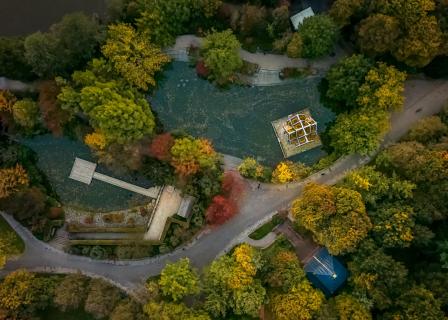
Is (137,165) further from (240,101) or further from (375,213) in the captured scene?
(375,213)

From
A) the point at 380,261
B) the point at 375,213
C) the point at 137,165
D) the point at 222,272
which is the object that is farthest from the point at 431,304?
the point at 137,165

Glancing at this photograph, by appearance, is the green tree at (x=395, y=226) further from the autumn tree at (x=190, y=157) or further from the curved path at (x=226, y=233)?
the autumn tree at (x=190, y=157)

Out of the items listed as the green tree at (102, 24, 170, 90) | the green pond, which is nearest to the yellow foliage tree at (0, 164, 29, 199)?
the green tree at (102, 24, 170, 90)

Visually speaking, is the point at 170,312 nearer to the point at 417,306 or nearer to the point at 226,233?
the point at 226,233

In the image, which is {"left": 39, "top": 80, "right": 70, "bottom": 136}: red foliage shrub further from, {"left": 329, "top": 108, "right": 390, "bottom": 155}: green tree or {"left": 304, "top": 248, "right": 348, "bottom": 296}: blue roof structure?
{"left": 304, "top": 248, "right": 348, "bottom": 296}: blue roof structure

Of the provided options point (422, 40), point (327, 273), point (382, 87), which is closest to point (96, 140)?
point (327, 273)

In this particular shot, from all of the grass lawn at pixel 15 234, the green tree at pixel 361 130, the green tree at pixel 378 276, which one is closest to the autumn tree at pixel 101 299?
the grass lawn at pixel 15 234
